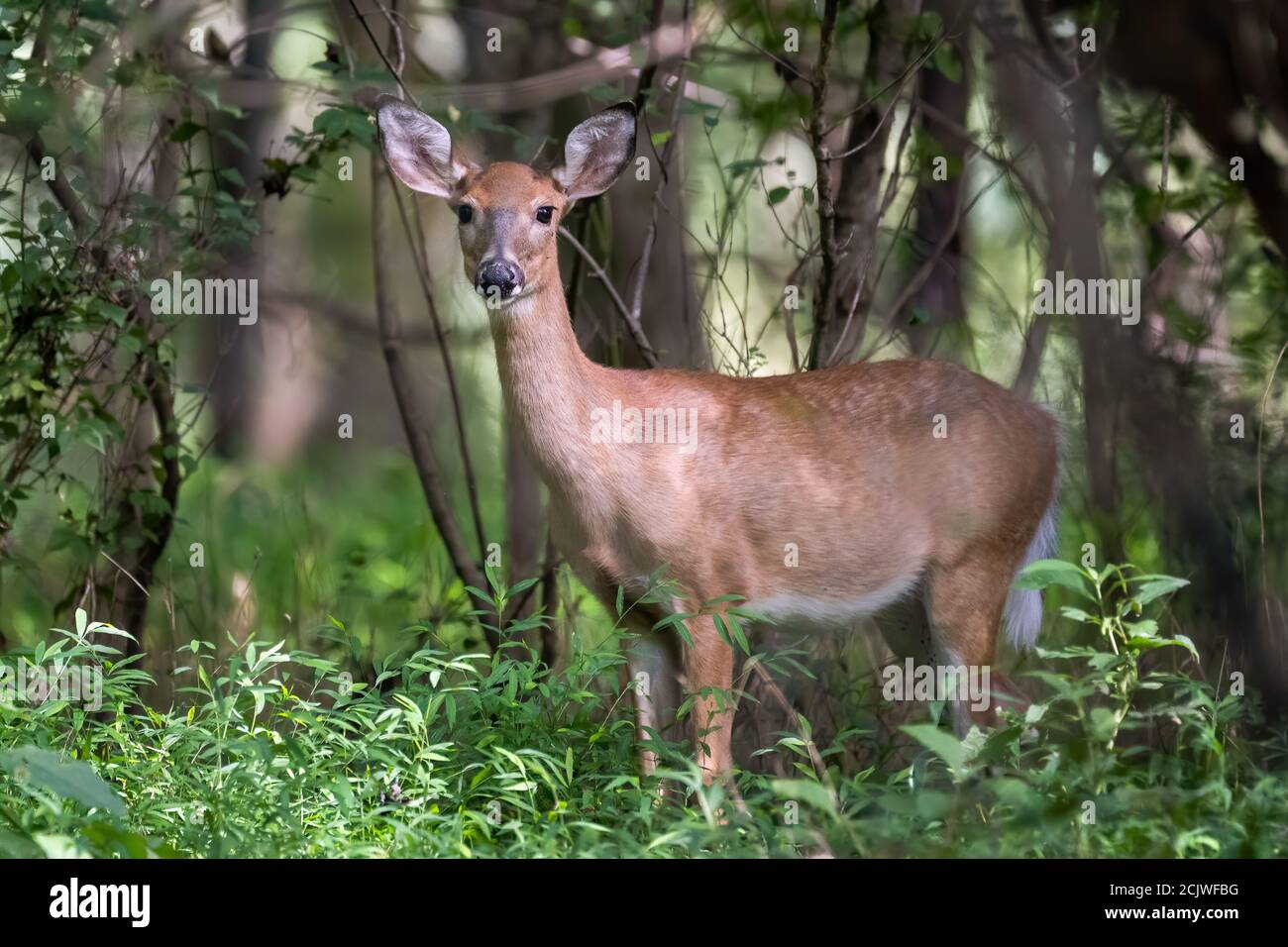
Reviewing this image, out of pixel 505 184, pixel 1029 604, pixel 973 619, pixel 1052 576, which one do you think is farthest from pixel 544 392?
pixel 1029 604

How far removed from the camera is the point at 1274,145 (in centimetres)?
734

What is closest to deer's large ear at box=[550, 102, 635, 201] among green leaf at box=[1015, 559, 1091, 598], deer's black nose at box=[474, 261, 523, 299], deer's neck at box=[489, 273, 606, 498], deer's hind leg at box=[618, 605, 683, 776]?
deer's neck at box=[489, 273, 606, 498]

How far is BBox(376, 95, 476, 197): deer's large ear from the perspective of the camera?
6020 millimetres

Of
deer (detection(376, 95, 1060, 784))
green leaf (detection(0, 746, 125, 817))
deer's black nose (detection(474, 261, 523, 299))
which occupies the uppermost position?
deer's black nose (detection(474, 261, 523, 299))

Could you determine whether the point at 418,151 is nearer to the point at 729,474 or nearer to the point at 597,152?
the point at 597,152

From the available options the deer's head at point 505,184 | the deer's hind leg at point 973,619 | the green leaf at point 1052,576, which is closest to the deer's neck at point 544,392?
the deer's head at point 505,184

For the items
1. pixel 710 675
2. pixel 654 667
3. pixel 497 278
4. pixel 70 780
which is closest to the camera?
pixel 70 780

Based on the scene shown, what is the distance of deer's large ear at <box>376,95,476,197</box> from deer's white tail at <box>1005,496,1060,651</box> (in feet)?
9.07

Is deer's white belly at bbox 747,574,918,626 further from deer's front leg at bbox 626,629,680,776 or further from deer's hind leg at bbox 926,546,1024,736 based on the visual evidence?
deer's front leg at bbox 626,629,680,776

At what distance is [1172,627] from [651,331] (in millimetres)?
2847

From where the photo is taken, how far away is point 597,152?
6.12 meters

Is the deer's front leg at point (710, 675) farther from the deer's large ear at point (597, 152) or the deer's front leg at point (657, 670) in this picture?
the deer's large ear at point (597, 152)

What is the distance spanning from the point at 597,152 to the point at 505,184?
0.47 meters

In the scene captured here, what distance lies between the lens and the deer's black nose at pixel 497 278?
217 inches
